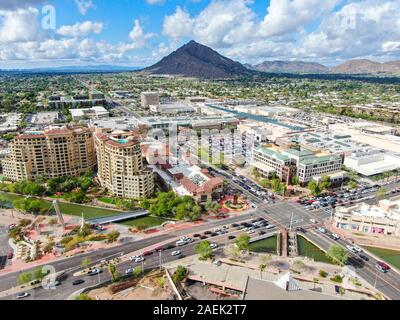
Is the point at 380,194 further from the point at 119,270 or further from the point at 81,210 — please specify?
the point at 81,210

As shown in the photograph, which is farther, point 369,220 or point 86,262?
point 369,220

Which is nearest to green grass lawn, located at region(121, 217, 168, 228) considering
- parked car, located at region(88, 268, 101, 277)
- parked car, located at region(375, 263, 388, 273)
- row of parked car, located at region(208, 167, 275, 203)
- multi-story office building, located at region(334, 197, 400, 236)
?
parked car, located at region(88, 268, 101, 277)

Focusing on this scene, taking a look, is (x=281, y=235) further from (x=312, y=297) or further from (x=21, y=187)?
(x=21, y=187)

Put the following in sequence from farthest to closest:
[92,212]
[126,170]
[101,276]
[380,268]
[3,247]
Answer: [126,170] < [92,212] < [3,247] < [380,268] < [101,276]

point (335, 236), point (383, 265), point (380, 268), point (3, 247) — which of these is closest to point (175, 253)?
point (335, 236)

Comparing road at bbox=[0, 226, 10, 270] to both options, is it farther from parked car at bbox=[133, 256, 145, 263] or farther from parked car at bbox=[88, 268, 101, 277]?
parked car at bbox=[133, 256, 145, 263]
